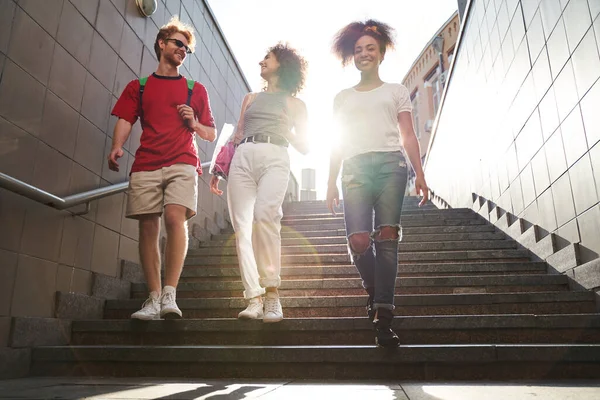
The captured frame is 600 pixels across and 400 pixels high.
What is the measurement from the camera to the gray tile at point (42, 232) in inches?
93.1

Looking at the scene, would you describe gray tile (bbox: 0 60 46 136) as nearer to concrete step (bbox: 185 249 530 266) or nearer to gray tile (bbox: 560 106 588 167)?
concrete step (bbox: 185 249 530 266)

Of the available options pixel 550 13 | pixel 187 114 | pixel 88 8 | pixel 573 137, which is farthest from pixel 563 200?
pixel 88 8

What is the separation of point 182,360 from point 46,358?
65 cm

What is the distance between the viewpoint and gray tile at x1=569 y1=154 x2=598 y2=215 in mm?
2799

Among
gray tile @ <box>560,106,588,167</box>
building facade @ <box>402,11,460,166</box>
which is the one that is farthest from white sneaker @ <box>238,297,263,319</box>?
building facade @ <box>402,11,460,166</box>

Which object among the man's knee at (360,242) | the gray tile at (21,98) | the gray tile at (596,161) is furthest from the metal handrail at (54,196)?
the gray tile at (596,161)

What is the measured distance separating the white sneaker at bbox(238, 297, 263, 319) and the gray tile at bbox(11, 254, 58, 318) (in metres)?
1.04

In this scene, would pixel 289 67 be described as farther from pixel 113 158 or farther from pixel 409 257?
pixel 409 257

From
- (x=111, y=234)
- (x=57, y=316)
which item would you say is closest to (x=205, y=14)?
(x=111, y=234)

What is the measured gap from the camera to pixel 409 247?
4.27m

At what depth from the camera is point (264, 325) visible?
229 centimetres

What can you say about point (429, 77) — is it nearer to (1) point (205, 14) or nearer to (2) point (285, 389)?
(1) point (205, 14)

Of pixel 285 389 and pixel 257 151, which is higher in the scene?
pixel 257 151

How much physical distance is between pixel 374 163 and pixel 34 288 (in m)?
1.80
